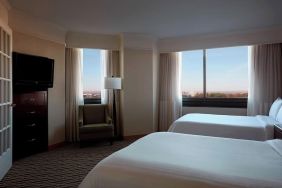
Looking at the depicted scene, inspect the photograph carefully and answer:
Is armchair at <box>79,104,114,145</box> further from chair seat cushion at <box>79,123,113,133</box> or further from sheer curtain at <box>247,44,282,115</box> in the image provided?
sheer curtain at <box>247,44,282,115</box>

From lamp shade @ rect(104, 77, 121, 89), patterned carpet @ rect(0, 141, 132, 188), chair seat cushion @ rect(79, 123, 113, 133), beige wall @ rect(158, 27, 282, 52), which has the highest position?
beige wall @ rect(158, 27, 282, 52)

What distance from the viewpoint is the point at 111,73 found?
563 cm

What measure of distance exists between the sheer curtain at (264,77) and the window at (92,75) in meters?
3.82

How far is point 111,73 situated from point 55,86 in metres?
1.46

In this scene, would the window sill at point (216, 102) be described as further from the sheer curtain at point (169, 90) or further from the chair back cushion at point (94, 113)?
the chair back cushion at point (94, 113)

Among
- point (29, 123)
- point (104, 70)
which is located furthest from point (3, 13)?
point (104, 70)

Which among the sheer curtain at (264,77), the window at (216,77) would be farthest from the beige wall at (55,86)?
the sheer curtain at (264,77)

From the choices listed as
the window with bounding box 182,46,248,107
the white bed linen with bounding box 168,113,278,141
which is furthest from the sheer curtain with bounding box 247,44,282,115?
the white bed linen with bounding box 168,113,278,141

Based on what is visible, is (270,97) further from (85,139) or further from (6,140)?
(6,140)

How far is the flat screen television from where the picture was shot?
12.5ft

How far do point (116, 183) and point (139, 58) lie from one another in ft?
14.1

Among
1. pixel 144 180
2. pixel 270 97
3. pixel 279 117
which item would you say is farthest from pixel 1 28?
pixel 270 97

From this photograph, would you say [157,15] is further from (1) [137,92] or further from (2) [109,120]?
(2) [109,120]

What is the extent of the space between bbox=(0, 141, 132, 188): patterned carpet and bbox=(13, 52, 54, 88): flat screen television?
1418 mm
